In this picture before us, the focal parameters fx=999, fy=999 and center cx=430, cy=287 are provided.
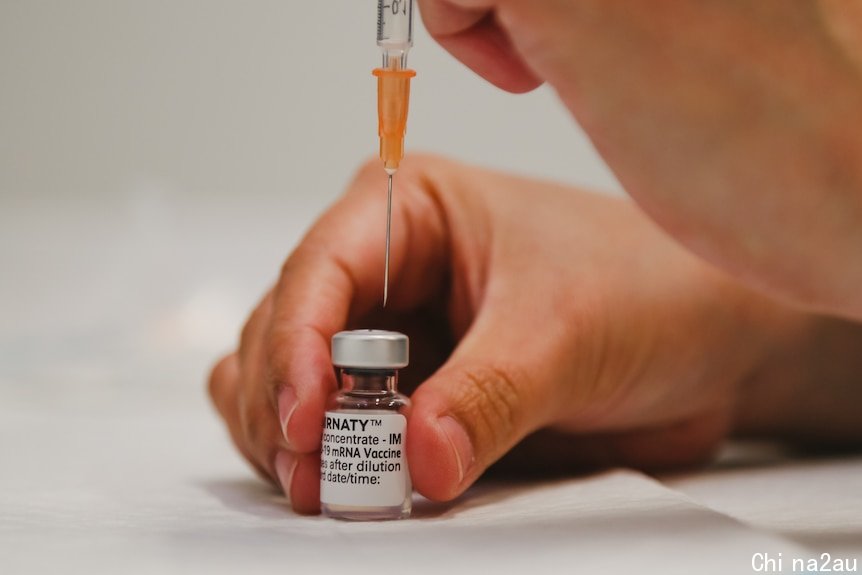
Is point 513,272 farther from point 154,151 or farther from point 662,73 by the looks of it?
point 154,151

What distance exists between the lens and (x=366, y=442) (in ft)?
2.32

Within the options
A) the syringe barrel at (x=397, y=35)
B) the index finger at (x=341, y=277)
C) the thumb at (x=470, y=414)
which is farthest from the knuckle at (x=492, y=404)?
the syringe barrel at (x=397, y=35)

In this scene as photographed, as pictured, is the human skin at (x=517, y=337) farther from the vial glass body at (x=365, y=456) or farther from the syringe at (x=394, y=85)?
the syringe at (x=394, y=85)

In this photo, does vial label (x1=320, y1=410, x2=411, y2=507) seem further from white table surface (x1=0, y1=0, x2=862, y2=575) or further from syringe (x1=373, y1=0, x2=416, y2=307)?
syringe (x1=373, y1=0, x2=416, y2=307)

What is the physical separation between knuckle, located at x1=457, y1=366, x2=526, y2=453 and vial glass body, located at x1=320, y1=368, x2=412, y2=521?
49 millimetres

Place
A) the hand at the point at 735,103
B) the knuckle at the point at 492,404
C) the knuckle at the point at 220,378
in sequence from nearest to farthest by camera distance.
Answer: the hand at the point at 735,103 < the knuckle at the point at 492,404 < the knuckle at the point at 220,378

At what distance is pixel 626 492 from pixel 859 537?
7.2 inches

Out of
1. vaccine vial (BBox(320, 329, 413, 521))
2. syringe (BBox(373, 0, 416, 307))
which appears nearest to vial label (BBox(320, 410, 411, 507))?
vaccine vial (BBox(320, 329, 413, 521))

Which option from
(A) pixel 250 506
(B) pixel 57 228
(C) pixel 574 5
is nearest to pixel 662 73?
(C) pixel 574 5

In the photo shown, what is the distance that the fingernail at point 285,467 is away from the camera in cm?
78

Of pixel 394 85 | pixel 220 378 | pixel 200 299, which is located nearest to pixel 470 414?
pixel 394 85

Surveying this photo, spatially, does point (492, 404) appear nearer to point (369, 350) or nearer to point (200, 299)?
point (369, 350)

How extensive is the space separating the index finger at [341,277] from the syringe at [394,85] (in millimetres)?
95

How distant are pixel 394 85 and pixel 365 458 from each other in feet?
0.95
